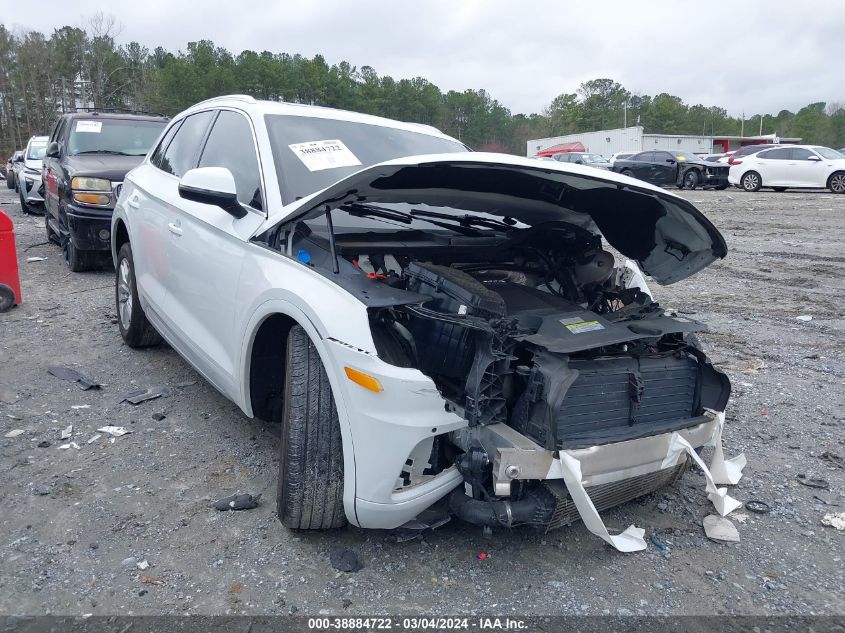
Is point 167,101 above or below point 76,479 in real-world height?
above

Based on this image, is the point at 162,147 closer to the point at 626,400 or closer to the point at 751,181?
the point at 626,400

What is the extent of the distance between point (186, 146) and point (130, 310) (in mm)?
1389

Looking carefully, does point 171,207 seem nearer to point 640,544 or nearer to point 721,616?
point 640,544

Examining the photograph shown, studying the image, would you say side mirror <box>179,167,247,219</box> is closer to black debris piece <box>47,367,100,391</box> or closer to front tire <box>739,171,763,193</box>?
black debris piece <box>47,367,100,391</box>

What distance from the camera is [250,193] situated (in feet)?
11.1

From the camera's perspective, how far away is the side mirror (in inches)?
123

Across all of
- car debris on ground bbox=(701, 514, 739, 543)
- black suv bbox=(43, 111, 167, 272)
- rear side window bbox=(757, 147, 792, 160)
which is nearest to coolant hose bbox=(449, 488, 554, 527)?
car debris on ground bbox=(701, 514, 739, 543)

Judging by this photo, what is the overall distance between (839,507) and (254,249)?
9.79 feet

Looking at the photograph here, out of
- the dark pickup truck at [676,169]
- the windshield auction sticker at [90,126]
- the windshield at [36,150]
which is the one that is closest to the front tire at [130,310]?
the windshield auction sticker at [90,126]

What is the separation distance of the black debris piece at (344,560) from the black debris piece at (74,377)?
8.56 feet

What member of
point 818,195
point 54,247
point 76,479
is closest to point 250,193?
point 76,479

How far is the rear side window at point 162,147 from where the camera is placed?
15.8 ft

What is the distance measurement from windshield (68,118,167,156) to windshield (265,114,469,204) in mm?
5784

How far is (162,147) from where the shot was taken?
4.96 m
